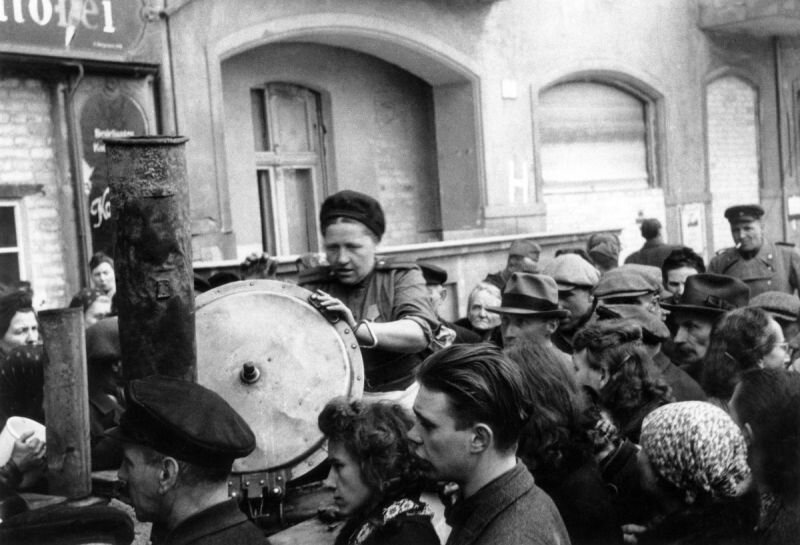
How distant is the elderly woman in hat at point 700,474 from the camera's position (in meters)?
2.63

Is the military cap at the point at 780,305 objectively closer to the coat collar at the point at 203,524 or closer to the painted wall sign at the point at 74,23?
the coat collar at the point at 203,524

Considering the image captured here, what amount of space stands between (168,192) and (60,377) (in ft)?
3.05

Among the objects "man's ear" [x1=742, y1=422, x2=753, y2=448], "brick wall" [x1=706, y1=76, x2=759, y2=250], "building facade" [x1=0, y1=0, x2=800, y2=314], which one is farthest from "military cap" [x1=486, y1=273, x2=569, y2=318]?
"brick wall" [x1=706, y1=76, x2=759, y2=250]

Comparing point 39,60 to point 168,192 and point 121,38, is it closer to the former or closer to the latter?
point 121,38

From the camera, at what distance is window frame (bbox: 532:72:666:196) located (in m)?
14.0

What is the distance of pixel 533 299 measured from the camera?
4629 millimetres

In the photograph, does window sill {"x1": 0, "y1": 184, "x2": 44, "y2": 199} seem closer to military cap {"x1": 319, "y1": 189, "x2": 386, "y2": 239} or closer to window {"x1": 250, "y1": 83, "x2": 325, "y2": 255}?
window {"x1": 250, "y1": 83, "x2": 325, "y2": 255}

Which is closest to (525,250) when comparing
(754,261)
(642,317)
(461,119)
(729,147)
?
(754,261)

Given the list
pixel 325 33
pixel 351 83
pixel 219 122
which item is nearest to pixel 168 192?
pixel 219 122

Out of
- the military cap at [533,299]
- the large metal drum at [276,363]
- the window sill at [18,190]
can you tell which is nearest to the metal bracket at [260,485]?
the large metal drum at [276,363]

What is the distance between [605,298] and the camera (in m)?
5.19

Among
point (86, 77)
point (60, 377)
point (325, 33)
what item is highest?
point (325, 33)

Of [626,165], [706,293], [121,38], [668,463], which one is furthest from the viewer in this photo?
[626,165]

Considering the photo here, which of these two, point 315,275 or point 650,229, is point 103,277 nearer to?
point 315,275
